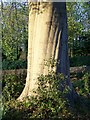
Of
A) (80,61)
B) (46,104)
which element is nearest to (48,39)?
(46,104)

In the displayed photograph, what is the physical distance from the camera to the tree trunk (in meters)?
6.81

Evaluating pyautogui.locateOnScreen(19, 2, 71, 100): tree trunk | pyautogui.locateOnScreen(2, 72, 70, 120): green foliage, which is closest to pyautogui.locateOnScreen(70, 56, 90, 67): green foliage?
pyautogui.locateOnScreen(19, 2, 71, 100): tree trunk

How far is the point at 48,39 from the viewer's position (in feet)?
22.4

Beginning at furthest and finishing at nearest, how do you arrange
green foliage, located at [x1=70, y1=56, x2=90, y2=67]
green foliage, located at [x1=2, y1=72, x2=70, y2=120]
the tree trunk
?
green foliage, located at [x1=70, y1=56, x2=90, y2=67] → the tree trunk → green foliage, located at [x1=2, y1=72, x2=70, y2=120]

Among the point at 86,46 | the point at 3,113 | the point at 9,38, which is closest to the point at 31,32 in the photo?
the point at 3,113

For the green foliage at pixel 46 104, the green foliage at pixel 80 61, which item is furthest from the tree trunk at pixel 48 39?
the green foliage at pixel 80 61

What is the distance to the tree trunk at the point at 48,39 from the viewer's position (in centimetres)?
681

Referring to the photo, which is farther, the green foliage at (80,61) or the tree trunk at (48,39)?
the green foliage at (80,61)

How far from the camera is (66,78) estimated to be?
6.66 metres

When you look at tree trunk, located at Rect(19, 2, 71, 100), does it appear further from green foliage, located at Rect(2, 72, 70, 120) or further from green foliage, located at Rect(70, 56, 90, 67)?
green foliage, located at Rect(70, 56, 90, 67)

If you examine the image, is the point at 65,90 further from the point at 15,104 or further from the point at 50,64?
the point at 15,104

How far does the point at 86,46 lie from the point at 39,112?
19384mm

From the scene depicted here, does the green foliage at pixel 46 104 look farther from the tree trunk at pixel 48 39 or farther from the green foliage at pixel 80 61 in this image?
the green foliage at pixel 80 61

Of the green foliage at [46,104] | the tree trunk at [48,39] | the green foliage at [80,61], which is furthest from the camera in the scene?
the green foliage at [80,61]
